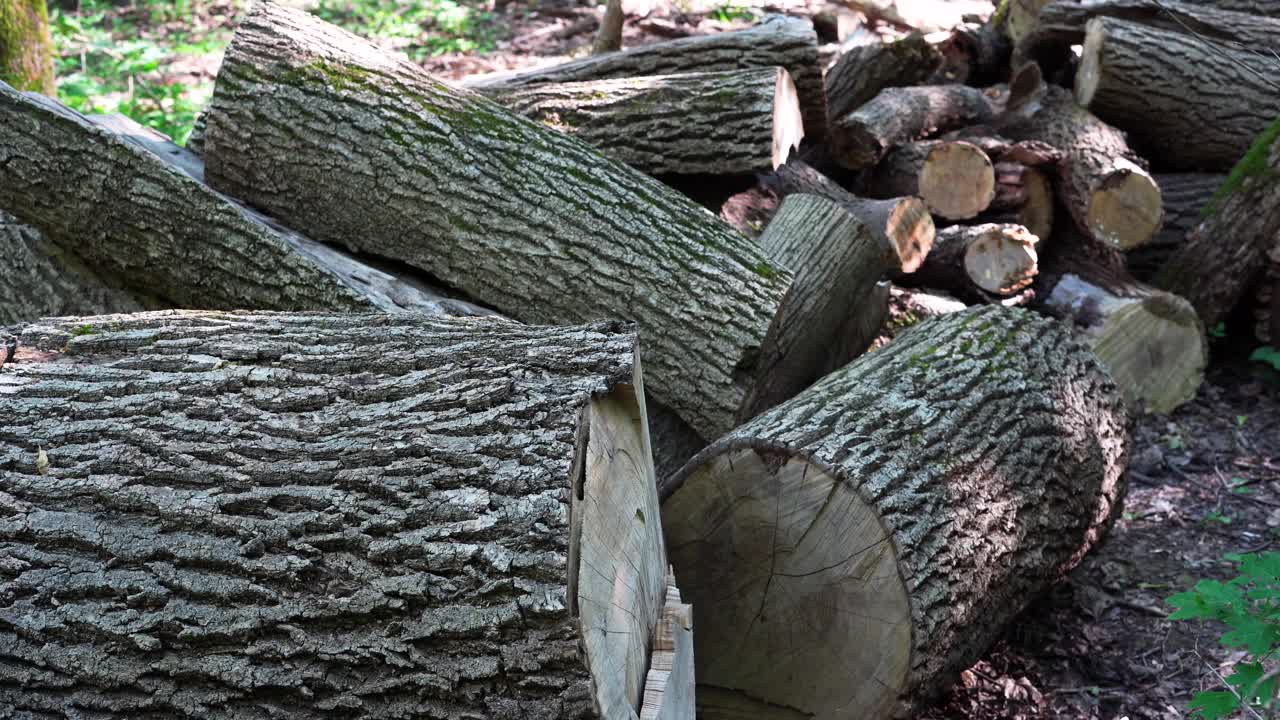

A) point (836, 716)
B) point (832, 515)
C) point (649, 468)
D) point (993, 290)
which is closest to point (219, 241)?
point (649, 468)

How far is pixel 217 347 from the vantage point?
242cm

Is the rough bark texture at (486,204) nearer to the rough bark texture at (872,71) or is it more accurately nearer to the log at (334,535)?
the log at (334,535)

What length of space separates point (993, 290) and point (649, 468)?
3.37 meters

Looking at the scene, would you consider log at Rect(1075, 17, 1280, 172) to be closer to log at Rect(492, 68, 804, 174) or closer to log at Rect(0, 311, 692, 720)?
log at Rect(492, 68, 804, 174)

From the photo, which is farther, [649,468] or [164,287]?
[164,287]

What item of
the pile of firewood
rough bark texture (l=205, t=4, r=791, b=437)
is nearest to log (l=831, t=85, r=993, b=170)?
the pile of firewood

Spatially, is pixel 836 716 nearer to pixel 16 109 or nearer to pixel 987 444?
pixel 987 444

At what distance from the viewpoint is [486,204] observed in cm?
380

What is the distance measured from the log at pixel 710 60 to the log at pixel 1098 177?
1338 mm

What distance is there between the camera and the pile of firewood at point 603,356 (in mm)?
1896

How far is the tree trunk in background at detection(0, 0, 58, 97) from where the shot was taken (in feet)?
17.9

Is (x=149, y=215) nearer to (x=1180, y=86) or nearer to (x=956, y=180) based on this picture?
(x=956, y=180)

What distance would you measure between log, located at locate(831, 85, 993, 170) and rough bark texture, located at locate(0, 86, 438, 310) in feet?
9.94

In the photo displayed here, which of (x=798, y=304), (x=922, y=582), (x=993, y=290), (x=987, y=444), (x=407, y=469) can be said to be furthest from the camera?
(x=993, y=290)
